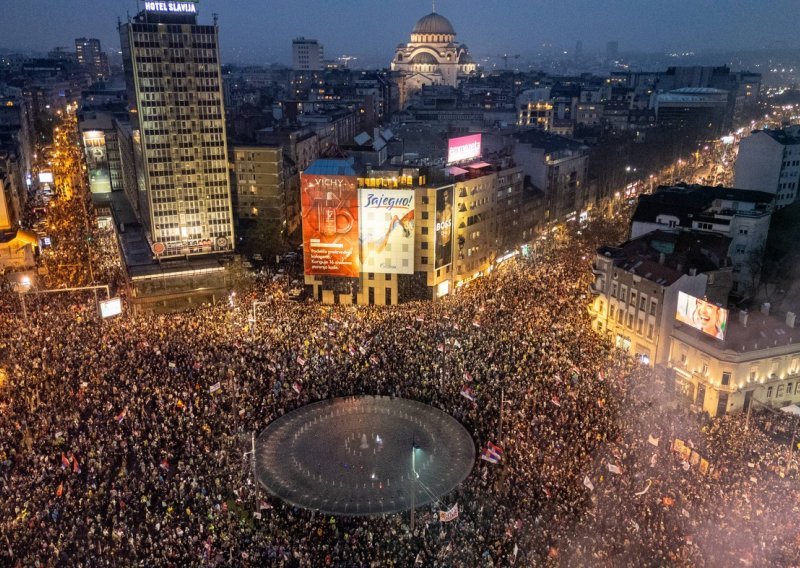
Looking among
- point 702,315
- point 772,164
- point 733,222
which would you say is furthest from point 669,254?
point 772,164

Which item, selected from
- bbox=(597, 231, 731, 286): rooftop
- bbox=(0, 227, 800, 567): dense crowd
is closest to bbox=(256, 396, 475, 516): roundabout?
bbox=(0, 227, 800, 567): dense crowd

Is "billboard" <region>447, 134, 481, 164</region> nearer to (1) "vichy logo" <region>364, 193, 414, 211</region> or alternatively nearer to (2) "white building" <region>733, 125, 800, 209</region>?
(1) "vichy logo" <region>364, 193, 414, 211</region>

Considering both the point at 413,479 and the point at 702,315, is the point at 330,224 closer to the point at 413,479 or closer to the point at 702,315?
the point at 413,479

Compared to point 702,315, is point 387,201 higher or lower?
higher

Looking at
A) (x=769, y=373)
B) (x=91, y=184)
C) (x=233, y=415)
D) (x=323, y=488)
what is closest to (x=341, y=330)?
(x=233, y=415)

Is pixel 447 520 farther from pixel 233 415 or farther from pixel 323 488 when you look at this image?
pixel 233 415

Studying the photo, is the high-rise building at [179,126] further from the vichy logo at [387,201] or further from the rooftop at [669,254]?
the rooftop at [669,254]
